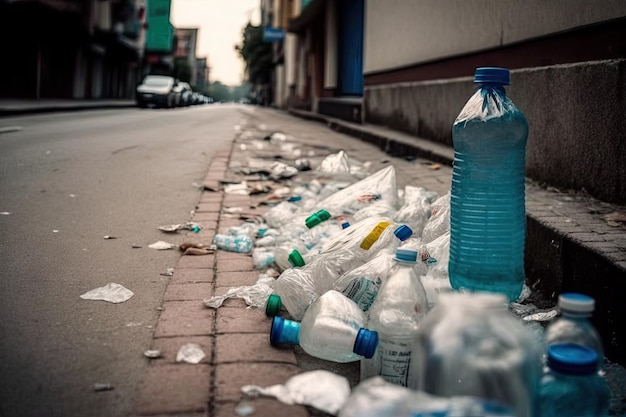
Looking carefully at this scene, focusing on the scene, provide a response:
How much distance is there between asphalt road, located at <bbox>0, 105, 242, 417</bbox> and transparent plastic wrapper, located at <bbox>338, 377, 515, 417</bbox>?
798 mm

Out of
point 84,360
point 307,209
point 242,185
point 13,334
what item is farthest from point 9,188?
point 84,360

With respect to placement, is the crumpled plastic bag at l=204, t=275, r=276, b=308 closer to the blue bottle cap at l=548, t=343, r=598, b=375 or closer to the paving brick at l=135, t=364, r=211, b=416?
the paving brick at l=135, t=364, r=211, b=416

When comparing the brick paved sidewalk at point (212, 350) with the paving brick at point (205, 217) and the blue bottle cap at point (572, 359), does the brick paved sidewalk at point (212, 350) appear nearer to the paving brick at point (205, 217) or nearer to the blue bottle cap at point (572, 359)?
the paving brick at point (205, 217)

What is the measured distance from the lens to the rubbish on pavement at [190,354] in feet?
7.14

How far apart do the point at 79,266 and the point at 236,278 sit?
0.83m

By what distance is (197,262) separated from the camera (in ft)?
11.2

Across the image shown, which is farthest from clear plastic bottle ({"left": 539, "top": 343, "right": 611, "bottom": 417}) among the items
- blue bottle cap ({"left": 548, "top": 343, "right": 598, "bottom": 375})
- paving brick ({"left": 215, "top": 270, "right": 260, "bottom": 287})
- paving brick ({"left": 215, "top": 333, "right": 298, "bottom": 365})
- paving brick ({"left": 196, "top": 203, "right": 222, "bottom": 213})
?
paving brick ({"left": 196, "top": 203, "right": 222, "bottom": 213})

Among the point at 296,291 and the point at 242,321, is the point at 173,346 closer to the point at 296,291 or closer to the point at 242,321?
the point at 242,321

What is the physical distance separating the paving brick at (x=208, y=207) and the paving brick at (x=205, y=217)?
0.26ft

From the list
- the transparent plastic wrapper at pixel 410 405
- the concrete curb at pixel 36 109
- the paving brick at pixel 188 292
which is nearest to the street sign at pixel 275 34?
the concrete curb at pixel 36 109

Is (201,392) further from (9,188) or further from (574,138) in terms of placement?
(9,188)

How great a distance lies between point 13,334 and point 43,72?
25.9m

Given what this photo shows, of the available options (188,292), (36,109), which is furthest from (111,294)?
(36,109)

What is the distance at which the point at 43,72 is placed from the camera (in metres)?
25.7
